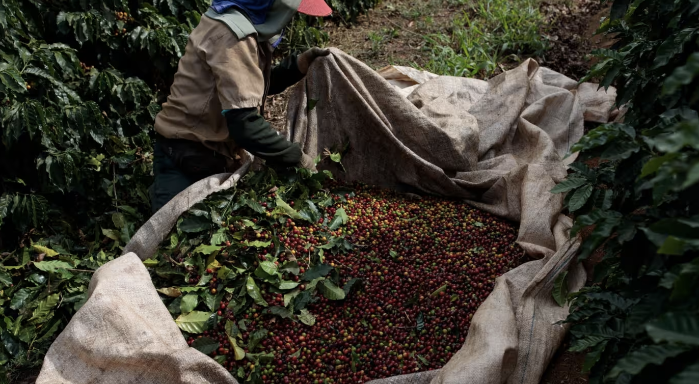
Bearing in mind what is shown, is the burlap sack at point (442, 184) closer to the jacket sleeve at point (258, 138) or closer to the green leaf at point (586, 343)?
the jacket sleeve at point (258, 138)

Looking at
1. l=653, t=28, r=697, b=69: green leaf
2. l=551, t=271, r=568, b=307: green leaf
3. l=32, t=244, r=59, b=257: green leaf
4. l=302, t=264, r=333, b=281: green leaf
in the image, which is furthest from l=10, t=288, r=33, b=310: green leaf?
l=653, t=28, r=697, b=69: green leaf

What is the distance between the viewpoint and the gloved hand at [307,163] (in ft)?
11.2

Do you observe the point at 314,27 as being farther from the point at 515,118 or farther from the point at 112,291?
the point at 112,291

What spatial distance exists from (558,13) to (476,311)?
12.1 feet

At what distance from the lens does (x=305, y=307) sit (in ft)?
9.07

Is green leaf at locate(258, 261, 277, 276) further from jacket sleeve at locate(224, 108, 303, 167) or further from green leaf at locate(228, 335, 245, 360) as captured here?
jacket sleeve at locate(224, 108, 303, 167)

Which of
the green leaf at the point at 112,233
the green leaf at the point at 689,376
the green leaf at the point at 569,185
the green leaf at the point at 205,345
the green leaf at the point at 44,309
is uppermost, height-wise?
the green leaf at the point at 689,376

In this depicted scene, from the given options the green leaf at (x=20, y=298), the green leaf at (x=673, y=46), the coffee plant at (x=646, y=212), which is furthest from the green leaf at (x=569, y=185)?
the green leaf at (x=20, y=298)

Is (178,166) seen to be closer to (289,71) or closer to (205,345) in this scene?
(289,71)

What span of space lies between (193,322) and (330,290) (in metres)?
0.58

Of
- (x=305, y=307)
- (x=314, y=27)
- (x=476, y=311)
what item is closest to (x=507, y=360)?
(x=476, y=311)

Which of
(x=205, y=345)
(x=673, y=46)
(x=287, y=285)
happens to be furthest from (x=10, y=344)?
(x=673, y=46)

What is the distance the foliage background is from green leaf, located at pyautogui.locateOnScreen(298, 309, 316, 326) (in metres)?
1.08

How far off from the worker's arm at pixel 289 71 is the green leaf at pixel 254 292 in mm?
1340
